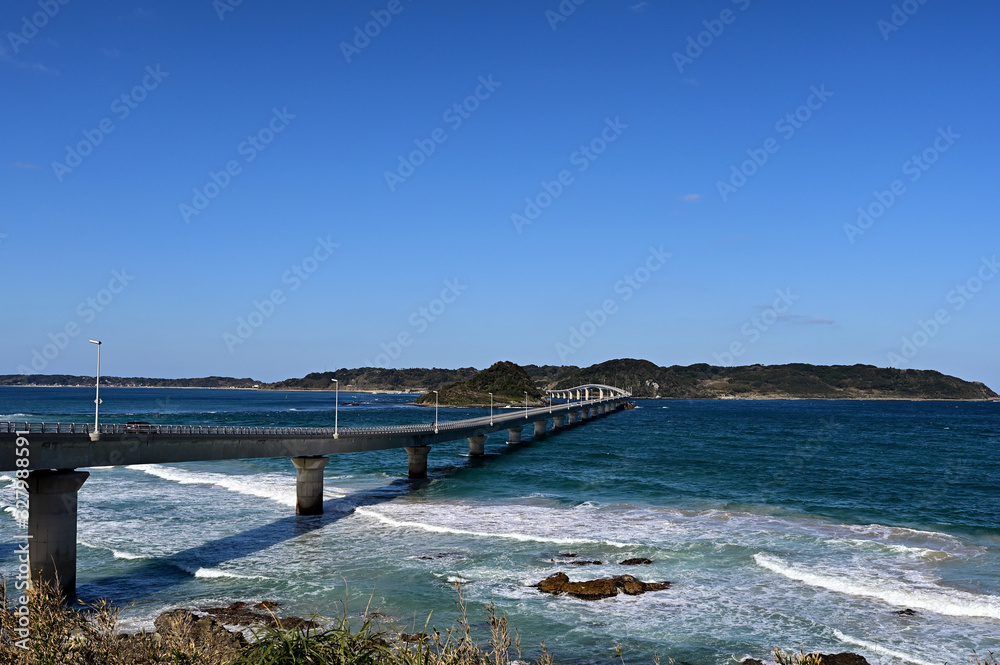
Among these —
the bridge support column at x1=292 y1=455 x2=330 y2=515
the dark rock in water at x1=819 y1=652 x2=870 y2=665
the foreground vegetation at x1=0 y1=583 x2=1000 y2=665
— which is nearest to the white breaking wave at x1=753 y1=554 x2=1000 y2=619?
the dark rock in water at x1=819 y1=652 x2=870 y2=665

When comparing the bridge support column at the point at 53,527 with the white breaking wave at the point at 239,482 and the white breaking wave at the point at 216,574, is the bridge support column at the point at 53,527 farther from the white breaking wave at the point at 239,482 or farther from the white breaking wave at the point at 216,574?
the white breaking wave at the point at 239,482

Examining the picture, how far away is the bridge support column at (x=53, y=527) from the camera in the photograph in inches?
1140

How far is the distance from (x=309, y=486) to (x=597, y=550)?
20.7 metres

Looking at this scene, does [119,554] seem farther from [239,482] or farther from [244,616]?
[239,482]

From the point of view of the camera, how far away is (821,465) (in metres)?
85.4

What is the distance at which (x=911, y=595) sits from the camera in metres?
30.4

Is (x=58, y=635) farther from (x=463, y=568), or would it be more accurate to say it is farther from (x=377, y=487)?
(x=377, y=487)

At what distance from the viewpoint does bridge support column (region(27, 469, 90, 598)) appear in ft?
95.0

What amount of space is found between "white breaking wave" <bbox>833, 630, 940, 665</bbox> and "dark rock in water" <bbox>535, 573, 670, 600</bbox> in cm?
747

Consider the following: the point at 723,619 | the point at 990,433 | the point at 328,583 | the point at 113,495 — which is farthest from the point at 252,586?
the point at 990,433

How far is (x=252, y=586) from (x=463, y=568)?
908 cm

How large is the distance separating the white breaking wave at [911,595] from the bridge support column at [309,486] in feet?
92.8

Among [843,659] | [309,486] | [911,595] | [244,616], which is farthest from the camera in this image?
[309,486]

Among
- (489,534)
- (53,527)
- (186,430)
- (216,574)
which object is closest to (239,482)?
(186,430)
